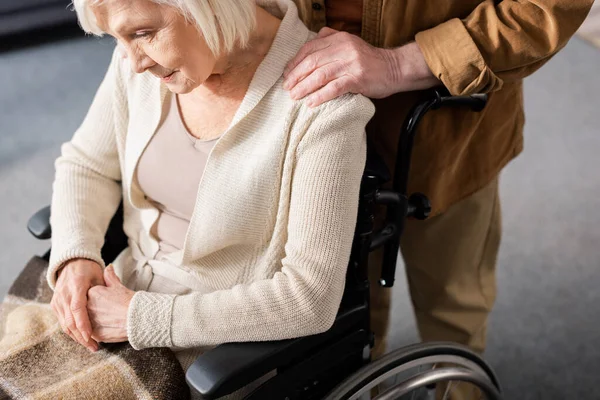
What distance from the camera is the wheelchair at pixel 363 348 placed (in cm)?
123

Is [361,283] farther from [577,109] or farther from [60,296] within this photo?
[577,109]

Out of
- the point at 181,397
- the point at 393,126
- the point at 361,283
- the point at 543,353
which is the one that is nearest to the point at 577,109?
the point at 543,353

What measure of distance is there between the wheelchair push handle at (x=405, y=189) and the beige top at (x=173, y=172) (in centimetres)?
36

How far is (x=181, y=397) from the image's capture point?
127cm

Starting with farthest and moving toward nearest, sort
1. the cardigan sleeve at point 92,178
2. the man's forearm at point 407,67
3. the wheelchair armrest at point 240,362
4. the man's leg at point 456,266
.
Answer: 1. the man's leg at point 456,266
2. the cardigan sleeve at point 92,178
3. the man's forearm at point 407,67
4. the wheelchair armrest at point 240,362

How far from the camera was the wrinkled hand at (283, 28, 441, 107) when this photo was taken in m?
1.24

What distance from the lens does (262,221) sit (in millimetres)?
1321

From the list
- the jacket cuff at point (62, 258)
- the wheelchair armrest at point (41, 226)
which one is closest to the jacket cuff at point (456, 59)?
the jacket cuff at point (62, 258)

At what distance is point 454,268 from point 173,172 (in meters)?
0.72

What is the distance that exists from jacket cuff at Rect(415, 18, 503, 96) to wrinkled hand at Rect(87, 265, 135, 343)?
70 cm

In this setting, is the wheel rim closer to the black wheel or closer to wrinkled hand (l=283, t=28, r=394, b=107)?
the black wheel

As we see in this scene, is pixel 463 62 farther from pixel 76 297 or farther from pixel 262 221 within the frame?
pixel 76 297

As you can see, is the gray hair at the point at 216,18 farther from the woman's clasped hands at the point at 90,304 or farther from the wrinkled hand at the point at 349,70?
the woman's clasped hands at the point at 90,304

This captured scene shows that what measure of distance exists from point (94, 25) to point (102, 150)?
39 centimetres
